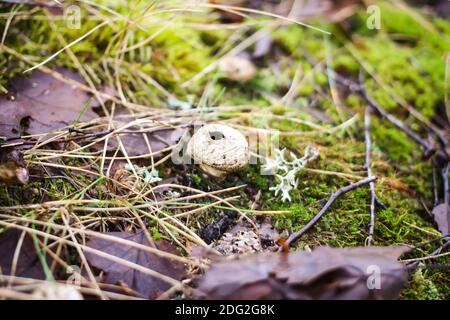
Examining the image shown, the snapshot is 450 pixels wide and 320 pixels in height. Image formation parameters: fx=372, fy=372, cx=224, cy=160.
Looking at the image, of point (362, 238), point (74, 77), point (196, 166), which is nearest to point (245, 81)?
point (196, 166)

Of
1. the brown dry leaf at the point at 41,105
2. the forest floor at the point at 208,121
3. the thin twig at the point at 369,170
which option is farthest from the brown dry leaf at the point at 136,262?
the thin twig at the point at 369,170

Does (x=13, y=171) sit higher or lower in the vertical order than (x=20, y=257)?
higher

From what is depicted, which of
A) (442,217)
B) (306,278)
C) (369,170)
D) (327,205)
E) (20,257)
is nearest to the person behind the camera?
(306,278)

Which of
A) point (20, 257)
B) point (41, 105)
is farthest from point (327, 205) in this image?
point (41, 105)

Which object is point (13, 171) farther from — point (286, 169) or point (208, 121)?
point (286, 169)

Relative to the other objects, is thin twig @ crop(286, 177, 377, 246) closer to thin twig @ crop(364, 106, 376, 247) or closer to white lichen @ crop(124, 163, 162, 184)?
thin twig @ crop(364, 106, 376, 247)

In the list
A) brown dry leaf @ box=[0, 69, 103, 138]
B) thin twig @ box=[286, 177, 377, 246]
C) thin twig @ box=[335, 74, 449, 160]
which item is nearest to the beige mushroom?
thin twig @ box=[335, 74, 449, 160]

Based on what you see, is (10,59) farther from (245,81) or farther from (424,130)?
(424,130)
